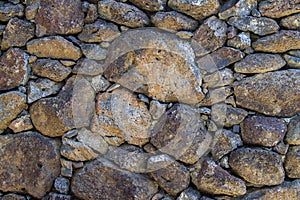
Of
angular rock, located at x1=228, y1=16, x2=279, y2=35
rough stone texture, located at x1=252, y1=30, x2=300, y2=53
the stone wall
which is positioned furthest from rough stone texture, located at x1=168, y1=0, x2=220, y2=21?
rough stone texture, located at x1=252, y1=30, x2=300, y2=53

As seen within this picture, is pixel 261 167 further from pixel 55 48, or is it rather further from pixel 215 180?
pixel 55 48

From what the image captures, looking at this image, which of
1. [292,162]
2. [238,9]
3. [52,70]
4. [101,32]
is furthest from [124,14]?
[292,162]

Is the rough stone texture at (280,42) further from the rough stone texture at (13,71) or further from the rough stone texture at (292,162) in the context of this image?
the rough stone texture at (13,71)

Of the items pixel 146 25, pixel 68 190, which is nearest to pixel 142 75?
pixel 146 25

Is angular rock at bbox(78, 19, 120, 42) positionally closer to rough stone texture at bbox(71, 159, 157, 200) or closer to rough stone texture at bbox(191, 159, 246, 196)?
rough stone texture at bbox(71, 159, 157, 200)

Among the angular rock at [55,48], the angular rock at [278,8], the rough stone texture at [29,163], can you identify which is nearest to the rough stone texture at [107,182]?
the rough stone texture at [29,163]

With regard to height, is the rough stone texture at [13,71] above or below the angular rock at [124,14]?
below
